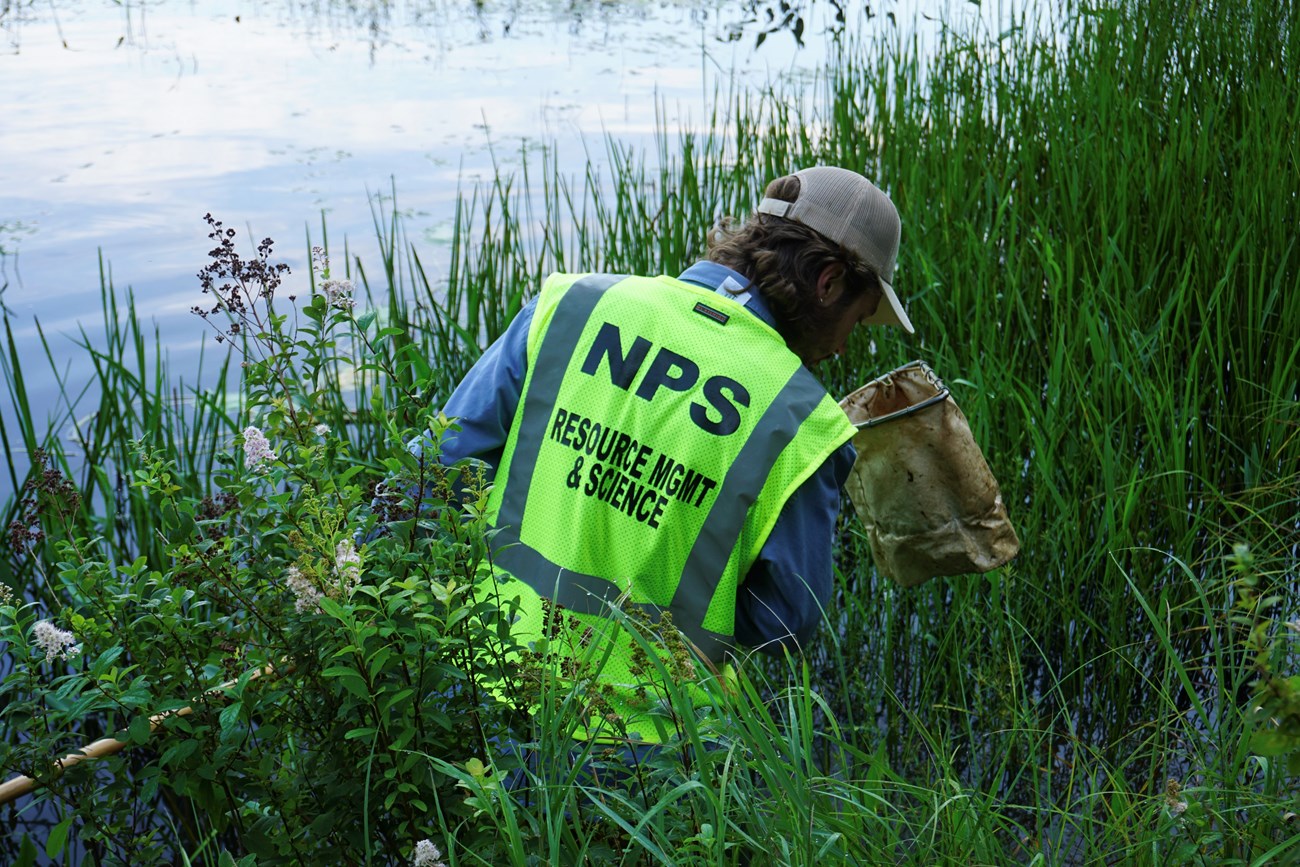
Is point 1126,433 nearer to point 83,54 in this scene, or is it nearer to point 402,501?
point 402,501

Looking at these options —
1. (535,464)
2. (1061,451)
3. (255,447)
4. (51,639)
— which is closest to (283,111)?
(1061,451)

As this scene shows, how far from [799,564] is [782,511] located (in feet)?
0.33

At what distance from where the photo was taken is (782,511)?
194cm

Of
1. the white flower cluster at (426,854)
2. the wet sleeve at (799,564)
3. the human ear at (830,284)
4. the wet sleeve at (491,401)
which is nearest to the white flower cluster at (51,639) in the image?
the white flower cluster at (426,854)

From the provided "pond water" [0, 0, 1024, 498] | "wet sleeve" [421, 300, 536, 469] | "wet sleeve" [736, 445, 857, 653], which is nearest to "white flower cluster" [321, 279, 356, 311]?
"wet sleeve" [421, 300, 536, 469]

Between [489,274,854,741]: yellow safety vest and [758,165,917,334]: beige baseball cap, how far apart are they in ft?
1.01

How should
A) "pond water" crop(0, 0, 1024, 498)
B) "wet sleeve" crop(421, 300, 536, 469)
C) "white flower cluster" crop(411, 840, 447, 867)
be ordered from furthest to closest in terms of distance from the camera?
"pond water" crop(0, 0, 1024, 498) → "wet sleeve" crop(421, 300, 536, 469) → "white flower cluster" crop(411, 840, 447, 867)

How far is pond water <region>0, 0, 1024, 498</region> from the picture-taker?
5.83 metres

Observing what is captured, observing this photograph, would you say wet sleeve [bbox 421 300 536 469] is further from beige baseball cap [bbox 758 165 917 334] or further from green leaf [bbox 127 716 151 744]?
green leaf [bbox 127 716 151 744]

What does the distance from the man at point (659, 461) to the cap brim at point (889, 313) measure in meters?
0.33

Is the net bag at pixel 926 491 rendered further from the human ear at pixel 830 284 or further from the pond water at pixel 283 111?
the pond water at pixel 283 111

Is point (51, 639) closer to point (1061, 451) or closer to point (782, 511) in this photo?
point (782, 511)

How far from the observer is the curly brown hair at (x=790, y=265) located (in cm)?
217

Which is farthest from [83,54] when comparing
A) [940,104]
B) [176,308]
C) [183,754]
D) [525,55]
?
[183,754]
